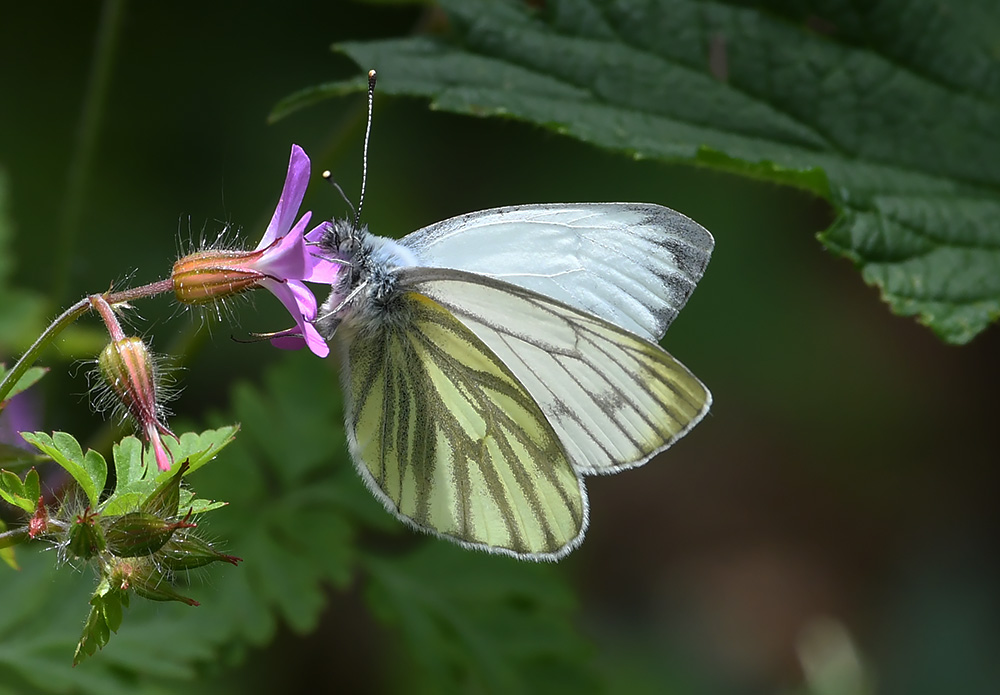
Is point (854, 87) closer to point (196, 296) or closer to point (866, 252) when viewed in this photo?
point (866, 252)

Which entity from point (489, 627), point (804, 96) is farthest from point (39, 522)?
point (804, 96)

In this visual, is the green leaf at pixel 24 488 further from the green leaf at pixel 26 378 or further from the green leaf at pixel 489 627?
the green leaf at pixel 489 627

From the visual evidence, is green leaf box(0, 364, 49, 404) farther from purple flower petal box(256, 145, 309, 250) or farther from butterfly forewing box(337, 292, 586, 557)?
butterfly forewing box(337, 292, 586, 557)

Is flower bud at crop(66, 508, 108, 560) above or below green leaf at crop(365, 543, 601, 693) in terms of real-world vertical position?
above

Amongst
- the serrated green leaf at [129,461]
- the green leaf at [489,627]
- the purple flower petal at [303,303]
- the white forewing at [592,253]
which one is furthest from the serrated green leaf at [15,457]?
the green leaf at [489,627]

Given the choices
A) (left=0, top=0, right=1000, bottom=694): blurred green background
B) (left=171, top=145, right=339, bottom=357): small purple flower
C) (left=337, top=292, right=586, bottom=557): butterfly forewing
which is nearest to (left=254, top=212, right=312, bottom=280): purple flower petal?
(left=171, top=145, right=339, bottom=357): small purple flower

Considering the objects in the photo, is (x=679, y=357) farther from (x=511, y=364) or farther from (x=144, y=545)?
(x=144, y=545)
